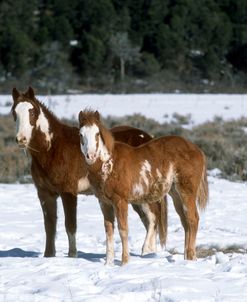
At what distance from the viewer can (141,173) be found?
8164mm

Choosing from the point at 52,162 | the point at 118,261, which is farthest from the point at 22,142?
the point at 118,261

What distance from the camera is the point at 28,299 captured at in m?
6.65

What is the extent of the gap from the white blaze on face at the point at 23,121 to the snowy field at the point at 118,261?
4.36 ft

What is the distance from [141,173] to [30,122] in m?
1.50

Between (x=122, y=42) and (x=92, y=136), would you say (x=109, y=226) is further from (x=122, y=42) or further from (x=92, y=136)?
(x=122, y=42)

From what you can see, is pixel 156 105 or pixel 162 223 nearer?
pixel 162 223

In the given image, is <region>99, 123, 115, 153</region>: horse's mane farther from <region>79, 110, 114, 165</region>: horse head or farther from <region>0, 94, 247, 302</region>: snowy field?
<region>0, 94, 247, 302</region>: snowy field

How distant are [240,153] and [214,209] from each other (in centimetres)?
554

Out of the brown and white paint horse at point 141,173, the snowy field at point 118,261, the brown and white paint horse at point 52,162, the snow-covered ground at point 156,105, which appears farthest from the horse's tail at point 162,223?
the snow-covered ground at point 156,105

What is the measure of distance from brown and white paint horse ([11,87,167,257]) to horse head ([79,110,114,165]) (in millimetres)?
1053

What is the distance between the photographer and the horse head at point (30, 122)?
342 inches

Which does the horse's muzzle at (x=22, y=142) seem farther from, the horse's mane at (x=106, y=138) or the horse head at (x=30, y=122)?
the horse's mane at (x=106, y=138)

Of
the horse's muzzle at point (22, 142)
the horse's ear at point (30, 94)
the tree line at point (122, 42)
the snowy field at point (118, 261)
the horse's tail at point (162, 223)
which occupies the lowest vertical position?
the snowy field at point (118, 261)

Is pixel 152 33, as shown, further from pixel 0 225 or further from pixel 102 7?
pixel 0 225
